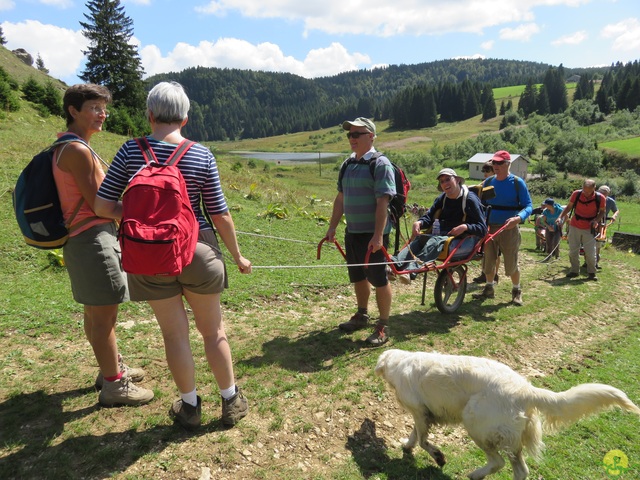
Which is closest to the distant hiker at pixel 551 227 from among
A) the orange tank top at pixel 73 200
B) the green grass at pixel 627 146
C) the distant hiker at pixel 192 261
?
the distant hiker at pixel 192 261

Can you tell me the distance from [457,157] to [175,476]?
90.1 meters

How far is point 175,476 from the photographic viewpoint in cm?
279

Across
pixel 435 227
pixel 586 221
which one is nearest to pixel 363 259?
pixel 435 227

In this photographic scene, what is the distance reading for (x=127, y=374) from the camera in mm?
3781

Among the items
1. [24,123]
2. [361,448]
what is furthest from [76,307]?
[24,123]

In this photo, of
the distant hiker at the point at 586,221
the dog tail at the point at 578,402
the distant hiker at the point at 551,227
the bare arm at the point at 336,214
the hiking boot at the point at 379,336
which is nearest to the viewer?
the dog tail at the point at 578,402

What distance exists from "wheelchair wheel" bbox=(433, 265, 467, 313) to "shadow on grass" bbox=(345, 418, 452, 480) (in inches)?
121

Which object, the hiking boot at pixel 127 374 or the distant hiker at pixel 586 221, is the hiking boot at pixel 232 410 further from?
the distant hiker at pixel 586 221

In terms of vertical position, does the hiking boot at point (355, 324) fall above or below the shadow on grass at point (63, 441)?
below

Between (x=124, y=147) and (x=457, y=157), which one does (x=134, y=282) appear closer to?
(x=124, y=147)

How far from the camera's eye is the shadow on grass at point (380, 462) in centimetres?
→ 306

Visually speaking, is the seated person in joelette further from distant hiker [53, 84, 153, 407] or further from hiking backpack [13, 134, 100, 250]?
hiking backpack [13, 134, 100, 250]

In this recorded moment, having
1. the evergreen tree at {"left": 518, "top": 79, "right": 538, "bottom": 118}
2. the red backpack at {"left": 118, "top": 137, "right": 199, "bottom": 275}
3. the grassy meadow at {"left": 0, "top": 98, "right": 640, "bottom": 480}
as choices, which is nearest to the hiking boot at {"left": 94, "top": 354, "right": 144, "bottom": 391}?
the grassy meadow at {"left": 0, "top": 98, "right": 640, "bottom": 480}

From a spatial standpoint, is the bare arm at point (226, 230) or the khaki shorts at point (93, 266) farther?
the khaki shorts at point (93, 266)
